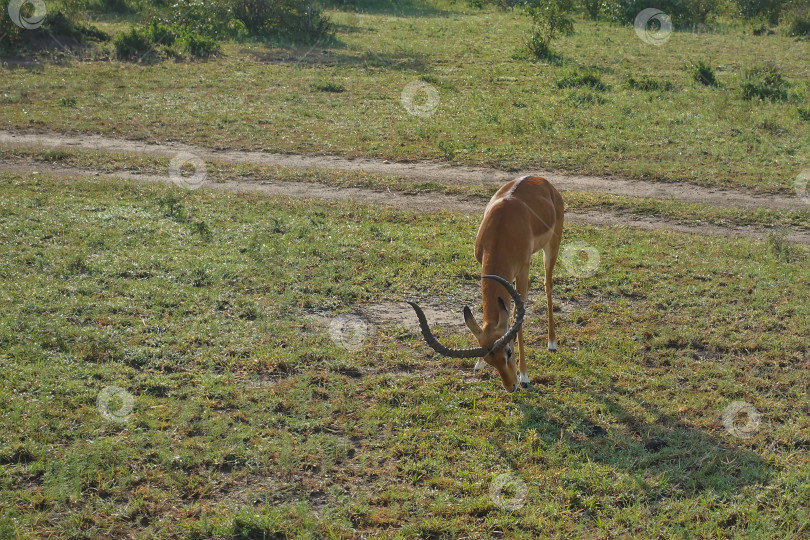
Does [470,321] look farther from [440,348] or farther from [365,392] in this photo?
[365,392]

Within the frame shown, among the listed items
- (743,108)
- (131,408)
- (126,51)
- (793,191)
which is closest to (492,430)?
(131,408)

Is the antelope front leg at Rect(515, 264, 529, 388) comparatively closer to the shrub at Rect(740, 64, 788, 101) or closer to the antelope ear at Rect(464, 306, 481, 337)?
the antelope ear at Rect(464, 306, 481, 337)

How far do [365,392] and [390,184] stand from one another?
7191 mm

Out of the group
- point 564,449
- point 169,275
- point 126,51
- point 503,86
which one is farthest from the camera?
point 126,51

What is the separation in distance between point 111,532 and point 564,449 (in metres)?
3.77

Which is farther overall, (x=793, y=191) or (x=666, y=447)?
(x=793, y=191)

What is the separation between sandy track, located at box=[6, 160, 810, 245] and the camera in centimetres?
1244

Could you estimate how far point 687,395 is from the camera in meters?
7.80

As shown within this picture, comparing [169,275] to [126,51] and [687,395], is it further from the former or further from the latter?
[126,51]

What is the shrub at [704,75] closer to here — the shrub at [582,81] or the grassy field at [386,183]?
the shrub at [582,81]

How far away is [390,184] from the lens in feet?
47.1

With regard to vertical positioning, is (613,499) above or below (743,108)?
below

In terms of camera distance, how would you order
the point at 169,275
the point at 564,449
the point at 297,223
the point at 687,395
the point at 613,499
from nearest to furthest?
the point at 613,499, the point at 564,449, the point at 687,395, the point at 169,275, the point at 297,223

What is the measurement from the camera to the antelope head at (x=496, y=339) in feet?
20.8
